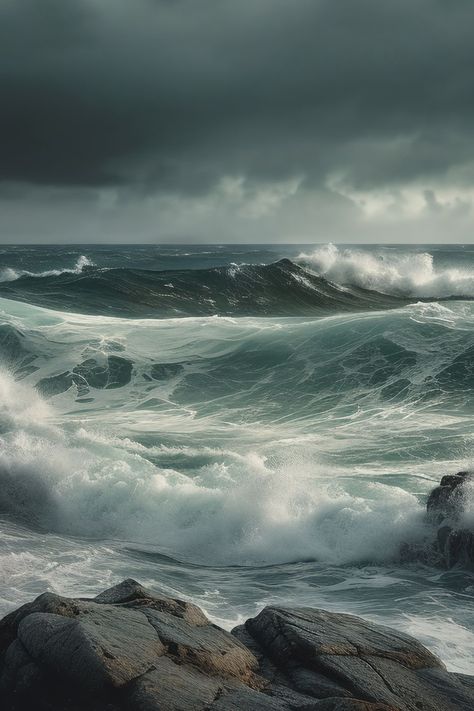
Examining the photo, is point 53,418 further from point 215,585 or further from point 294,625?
point 294,625

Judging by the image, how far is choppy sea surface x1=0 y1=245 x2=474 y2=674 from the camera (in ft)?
33.7

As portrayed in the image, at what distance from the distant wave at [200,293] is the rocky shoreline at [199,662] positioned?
32545mm

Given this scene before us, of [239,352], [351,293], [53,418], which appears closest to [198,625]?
[53,418]

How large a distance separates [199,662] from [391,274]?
53349 millimetres

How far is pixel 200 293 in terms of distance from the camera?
4578 centimetres

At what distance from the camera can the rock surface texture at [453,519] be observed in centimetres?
1073

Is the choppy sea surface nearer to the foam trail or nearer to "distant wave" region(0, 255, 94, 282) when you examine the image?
the foam trail

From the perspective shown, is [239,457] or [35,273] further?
[35,273]

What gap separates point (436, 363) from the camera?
2356 centimetres

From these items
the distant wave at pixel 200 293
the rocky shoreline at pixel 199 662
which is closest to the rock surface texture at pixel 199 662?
the rocky shoreline at pixel 199 662

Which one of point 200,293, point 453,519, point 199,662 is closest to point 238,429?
point 453,519

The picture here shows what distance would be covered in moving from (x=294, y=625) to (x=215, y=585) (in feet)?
12.5

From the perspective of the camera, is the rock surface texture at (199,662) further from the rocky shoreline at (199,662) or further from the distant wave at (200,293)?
the distant wave at (200,293)

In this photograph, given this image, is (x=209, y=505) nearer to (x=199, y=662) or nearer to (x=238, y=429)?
(x=238, y=429)
